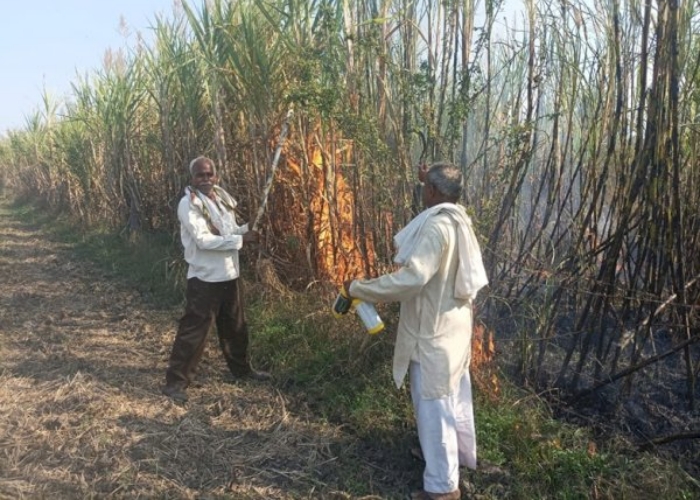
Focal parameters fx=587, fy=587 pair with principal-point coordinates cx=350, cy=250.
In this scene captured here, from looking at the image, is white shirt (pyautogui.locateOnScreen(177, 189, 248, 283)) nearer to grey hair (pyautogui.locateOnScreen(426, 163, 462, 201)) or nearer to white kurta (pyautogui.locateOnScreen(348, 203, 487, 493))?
white kurta (pyautogui.locateOnScreen(348, 203, 487, 493))

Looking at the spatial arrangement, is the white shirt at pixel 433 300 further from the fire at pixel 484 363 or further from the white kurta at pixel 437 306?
the fire at pixel 484 363

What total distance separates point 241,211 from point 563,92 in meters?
2.82

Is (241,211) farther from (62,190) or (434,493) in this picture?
(62,190)

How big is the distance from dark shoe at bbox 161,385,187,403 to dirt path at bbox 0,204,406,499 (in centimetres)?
5

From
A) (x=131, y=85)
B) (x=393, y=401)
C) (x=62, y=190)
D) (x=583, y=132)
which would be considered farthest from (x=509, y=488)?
(x=62, y=190)

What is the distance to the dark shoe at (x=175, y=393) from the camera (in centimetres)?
344

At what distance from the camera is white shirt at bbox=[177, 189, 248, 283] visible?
3346 millimetres

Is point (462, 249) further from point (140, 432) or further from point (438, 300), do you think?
point (140, 432)

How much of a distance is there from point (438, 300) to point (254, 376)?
174 cm

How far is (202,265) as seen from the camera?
11.3ft

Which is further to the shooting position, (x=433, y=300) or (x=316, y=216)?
(x=316, y=216)

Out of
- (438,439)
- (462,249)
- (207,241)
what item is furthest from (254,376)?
(462,249)

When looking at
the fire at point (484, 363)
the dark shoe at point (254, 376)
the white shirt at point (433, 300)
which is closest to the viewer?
the white shirt at point (433, 300)

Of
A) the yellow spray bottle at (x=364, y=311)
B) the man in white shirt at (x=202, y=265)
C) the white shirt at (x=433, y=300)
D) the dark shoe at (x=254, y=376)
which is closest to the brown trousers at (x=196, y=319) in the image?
the man in white shirt at (x=202, y=265)
